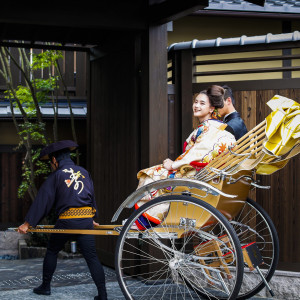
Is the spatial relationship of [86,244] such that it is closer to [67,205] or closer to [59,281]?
[67,205]

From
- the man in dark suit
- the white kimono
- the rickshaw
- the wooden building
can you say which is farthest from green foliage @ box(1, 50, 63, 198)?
the white kimono

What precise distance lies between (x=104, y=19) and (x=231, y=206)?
3230 millimetres

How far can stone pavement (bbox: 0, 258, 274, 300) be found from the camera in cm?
700

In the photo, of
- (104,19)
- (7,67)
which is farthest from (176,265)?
(7,67)

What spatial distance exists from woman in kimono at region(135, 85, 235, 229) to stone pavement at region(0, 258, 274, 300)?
4.80ft

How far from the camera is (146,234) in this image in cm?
604

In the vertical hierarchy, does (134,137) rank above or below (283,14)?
below

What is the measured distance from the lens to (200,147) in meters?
6.05

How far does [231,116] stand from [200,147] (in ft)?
3.44

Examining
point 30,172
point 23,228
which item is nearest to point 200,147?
point 23,228

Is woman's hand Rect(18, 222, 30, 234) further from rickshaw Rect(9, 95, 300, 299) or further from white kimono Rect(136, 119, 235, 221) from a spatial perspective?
white kimono Rect(136, 119, 235, 221)

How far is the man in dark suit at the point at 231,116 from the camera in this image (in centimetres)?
681

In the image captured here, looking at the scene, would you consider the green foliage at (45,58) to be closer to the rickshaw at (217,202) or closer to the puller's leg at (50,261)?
the puller's leg at (50,261)

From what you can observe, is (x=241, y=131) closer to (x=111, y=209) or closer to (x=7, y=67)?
(x=111, y=209)
